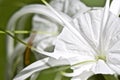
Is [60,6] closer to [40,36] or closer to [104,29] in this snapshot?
[40,36]

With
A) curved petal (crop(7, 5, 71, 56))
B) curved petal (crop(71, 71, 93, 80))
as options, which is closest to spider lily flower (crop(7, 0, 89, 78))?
curved petal (crop(7, 5, 71, 56))

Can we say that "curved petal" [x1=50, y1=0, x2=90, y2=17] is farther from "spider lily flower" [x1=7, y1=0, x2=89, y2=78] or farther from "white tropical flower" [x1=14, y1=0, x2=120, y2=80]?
"white tropical flower" [x1=14, y1=0, x2=120, y2=80]

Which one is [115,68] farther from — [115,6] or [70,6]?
[70,6]

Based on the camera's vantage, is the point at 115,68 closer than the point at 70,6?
Yes

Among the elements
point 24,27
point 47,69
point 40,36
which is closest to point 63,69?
point 47,69

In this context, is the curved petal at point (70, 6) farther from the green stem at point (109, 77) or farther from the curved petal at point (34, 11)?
the green stem at point (109, 77)

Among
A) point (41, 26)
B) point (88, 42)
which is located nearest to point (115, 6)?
point (88, 42)

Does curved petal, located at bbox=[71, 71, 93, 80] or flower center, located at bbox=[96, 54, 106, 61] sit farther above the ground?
flower center, located at bbox=[96, 54, 106, 61]

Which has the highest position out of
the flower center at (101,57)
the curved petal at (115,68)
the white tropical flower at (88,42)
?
the white tropical flower at (88,42)

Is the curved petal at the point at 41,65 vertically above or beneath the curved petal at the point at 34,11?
beneath

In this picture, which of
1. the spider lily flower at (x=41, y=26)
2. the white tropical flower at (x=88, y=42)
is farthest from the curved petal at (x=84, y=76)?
the spider lily flower at (x=41, y=26)

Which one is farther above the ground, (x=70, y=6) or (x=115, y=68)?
(x=70, y=6)
